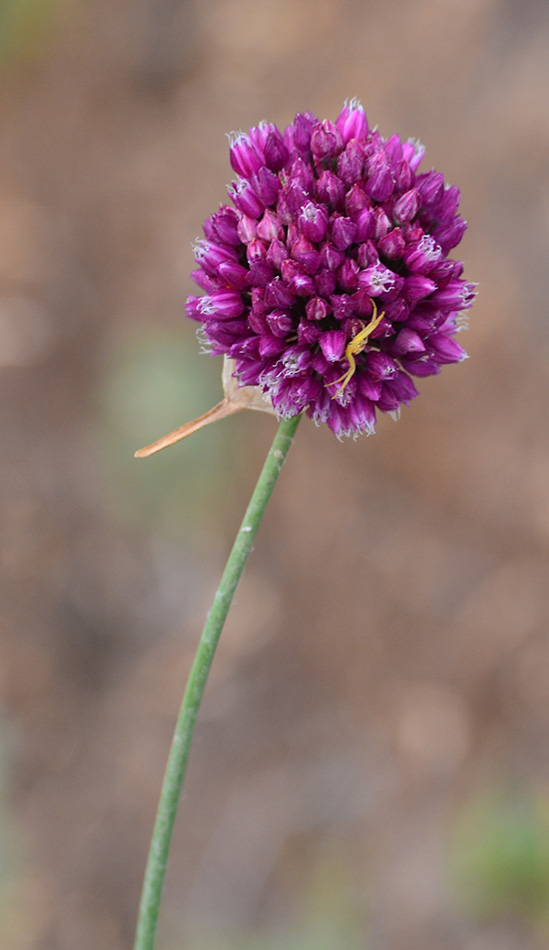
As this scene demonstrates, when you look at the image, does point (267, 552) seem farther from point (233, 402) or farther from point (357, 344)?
point (357, 344)

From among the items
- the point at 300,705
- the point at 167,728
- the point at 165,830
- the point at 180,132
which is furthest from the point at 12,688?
the point at 180,132

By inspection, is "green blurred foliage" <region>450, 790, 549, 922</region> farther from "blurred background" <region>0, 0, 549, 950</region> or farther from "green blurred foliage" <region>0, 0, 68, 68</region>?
"green blurred foliage" <region>0, 0, 68, 68</region>

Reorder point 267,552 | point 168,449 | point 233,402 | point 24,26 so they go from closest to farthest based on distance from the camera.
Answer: point 233,402 → point 168,449 → point 267,552 → point 24,26

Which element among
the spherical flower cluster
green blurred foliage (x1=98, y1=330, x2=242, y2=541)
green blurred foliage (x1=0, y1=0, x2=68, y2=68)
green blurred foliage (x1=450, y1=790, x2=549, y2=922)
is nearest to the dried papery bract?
the spherical flower cluster

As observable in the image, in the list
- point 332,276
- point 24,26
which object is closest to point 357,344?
point 332,276

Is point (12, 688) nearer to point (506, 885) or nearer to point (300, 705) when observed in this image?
point (300, 705)
